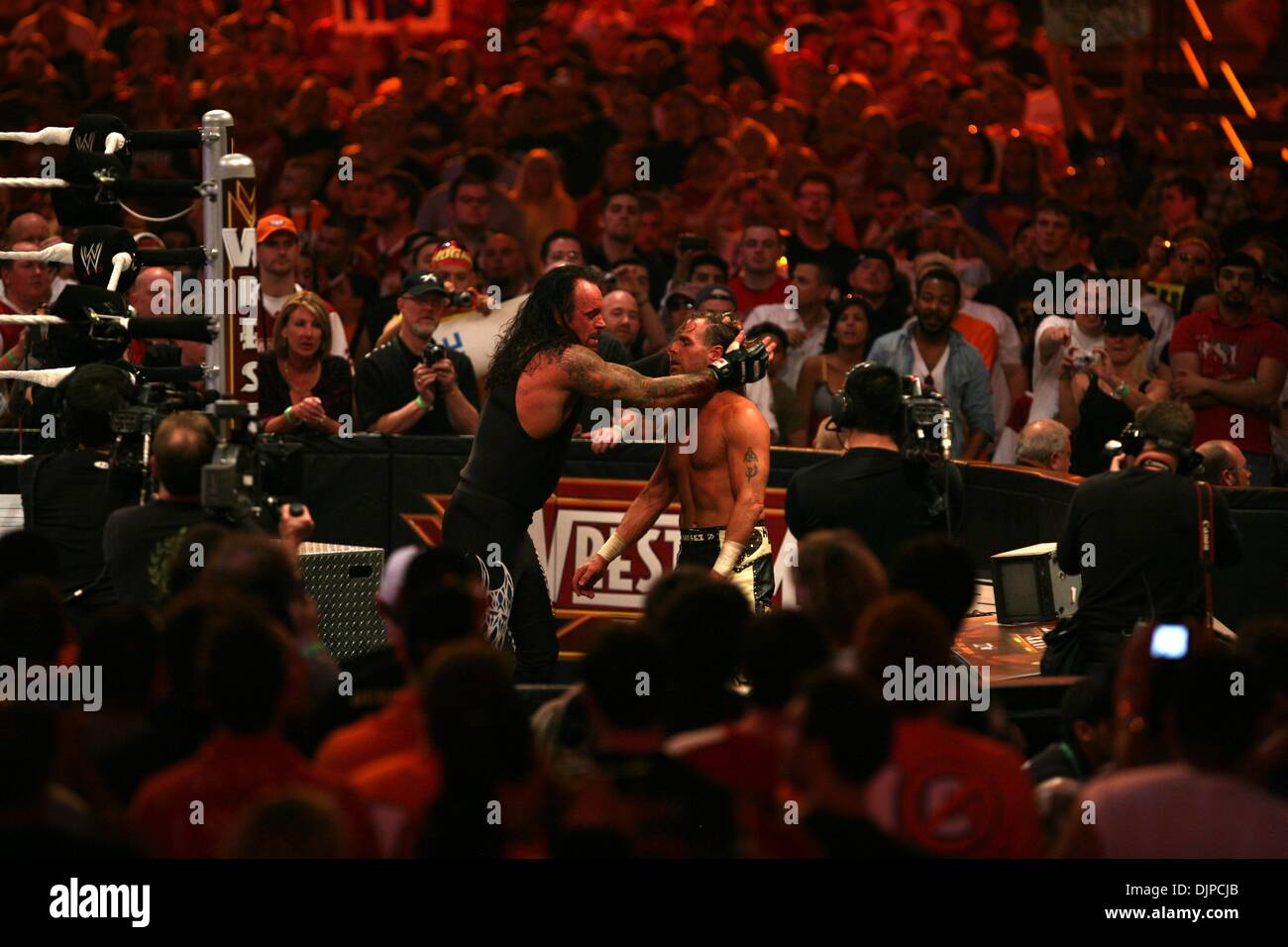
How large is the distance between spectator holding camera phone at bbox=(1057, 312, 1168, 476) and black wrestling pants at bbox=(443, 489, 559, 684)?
3.39 metres

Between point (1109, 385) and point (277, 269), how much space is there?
4477 millimetres

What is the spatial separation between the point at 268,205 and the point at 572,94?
7.88 ft

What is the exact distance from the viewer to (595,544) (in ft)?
32.1

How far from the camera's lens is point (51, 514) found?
7.18 meters

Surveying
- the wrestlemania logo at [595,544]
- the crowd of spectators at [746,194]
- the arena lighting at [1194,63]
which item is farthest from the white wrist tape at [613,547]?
the arena lighting at [1194,63]

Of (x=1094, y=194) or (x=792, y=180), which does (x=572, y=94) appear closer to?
(x=792, y=180)

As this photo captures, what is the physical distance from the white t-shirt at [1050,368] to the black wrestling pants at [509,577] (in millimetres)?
3679

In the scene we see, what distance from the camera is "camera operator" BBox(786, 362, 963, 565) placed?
7000mm
